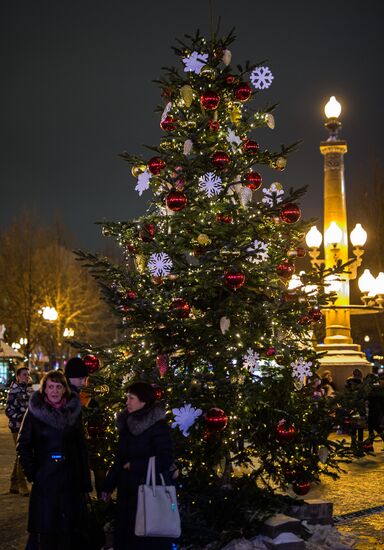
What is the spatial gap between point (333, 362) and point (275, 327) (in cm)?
1385

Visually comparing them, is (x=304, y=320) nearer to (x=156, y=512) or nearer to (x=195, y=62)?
(x=195, y=62)

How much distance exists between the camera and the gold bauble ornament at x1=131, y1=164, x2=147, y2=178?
9.40m

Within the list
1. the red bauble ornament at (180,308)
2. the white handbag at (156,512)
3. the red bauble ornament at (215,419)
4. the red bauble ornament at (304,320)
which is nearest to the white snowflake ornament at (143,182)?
the red bauble ornament at (180,308)

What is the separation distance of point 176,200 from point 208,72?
5.83 feet

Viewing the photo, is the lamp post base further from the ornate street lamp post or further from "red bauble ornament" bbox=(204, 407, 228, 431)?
"red bauble ornament" bbox=(204, 407, 228, 431)

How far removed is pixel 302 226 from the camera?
8820mm

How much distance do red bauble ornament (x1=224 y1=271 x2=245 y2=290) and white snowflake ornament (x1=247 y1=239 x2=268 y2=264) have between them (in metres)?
0.42

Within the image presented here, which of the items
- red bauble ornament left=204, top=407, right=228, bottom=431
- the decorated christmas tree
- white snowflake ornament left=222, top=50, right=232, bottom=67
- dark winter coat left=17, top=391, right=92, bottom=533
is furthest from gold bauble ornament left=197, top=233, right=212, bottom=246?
dark winter coat left=17, top=391, right=92, bottom=533

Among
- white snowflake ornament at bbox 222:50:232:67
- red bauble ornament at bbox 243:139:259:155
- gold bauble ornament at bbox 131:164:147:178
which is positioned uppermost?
white snowflake ornament at bbox 222:50:232:67

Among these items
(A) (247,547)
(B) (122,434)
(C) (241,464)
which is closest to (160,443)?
(B) (122,434)

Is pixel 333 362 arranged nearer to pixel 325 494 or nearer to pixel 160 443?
pixel 325 494

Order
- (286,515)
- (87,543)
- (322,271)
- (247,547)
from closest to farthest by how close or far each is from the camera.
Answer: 1. (87,543)
2. (247,547)
3. (286,515)
4. (322,271)

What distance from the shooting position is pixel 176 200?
8.19m

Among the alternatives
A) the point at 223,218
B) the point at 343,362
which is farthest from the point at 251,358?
the point at 343,362
